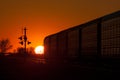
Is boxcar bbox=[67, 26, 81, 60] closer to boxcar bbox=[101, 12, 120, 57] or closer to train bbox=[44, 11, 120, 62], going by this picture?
train bbox=[44, 11, 120, 62]

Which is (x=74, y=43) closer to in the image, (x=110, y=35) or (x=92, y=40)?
(x=92, y=40)

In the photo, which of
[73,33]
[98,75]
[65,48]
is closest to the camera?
[98,75]

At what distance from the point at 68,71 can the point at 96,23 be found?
5.66 metres

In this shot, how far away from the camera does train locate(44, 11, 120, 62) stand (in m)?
18.2

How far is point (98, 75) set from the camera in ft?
43.5

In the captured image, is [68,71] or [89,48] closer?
[68,71]

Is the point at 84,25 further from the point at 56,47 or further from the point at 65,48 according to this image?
the point at 56,47

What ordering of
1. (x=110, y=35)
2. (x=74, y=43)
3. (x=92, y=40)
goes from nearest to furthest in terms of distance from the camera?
1. (x=110, y=35)
2. (x=92, y=40)
3. (x=74, y=43)

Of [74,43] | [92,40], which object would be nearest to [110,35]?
[92,40]

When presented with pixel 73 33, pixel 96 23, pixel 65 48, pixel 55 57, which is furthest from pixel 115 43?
pixel 55 57

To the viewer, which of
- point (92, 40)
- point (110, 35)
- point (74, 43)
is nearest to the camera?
point (110, 35)

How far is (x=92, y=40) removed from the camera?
2219 centimetres

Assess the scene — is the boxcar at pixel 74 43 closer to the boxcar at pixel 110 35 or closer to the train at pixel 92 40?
the train at pixel 92 40

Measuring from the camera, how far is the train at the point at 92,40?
1820 centimetres
